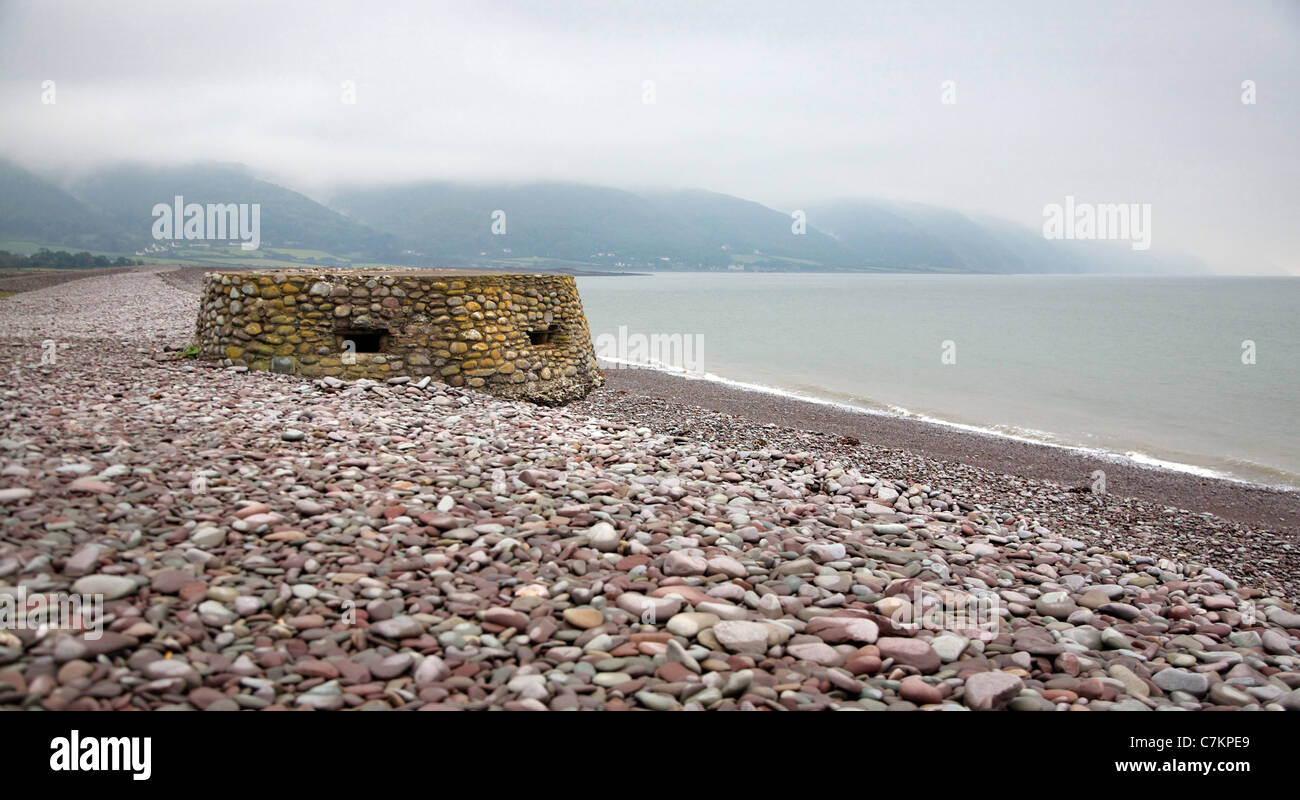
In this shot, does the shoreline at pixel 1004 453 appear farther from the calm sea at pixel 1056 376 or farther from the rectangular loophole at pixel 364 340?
the rectangular loophole at pixel 364 340

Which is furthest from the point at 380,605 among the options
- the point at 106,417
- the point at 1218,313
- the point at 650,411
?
the point at 1218,313

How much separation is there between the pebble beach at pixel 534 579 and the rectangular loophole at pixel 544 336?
4.43 metres

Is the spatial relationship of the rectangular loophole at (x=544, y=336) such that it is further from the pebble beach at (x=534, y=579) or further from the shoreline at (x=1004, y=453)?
the pebble beach at (x=534, y=579)

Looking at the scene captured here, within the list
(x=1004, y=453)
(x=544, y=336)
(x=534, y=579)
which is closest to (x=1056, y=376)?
(x=1004, y=453)

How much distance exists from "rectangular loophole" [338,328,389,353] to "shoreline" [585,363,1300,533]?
6530 millimetres

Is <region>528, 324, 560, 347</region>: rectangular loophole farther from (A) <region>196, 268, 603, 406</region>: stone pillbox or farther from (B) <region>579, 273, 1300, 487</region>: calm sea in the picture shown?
(B) <region>579, 273, 1300, 487</region>: calm sea

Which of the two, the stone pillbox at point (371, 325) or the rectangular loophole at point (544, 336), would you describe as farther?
the rectangular loophole at point (544, 336)

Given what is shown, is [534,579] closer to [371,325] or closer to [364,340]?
[371,325]

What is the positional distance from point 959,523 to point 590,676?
19.1 ft

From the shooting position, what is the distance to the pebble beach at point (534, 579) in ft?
13.7

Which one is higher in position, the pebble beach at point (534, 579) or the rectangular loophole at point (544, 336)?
the rectangular loophole at point (544, 336)

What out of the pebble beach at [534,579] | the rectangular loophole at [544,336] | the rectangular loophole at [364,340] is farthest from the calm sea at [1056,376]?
the rectangular loophole at [364,340]

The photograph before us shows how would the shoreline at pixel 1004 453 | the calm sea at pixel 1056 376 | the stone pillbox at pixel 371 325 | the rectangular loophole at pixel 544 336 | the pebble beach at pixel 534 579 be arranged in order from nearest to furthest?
the pebble beach at pixel 534 579 < the stone pillbox at pixel 371 325 < the shoreline at pixel 1004 453 < the rectangular loophole at pixel 544 336 < the calm sea at pixel 1056 376

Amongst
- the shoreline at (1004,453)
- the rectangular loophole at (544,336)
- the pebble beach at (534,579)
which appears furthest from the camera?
the rectangular loophole at (544,336)
